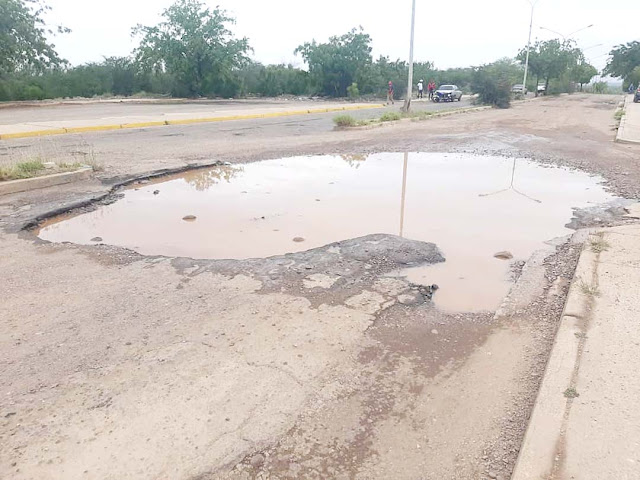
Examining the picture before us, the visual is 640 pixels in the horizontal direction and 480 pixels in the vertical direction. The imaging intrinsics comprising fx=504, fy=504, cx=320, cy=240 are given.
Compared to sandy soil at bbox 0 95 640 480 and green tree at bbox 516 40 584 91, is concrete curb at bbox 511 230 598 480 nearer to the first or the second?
sandy soil at bbox 0 95 640 480

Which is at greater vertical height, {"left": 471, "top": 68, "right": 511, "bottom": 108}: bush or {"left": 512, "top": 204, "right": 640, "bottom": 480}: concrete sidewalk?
{"left": 471, "top": 68, "right": 511, "bottom": 108}: bush

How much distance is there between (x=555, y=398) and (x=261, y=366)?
5.91 feet

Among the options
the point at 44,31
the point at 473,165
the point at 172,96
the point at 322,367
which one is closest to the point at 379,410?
the point at 322,367

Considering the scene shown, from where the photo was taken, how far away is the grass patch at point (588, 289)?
419 cm

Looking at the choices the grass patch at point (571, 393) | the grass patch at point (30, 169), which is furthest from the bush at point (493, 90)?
the grass patch at point (571, 393)

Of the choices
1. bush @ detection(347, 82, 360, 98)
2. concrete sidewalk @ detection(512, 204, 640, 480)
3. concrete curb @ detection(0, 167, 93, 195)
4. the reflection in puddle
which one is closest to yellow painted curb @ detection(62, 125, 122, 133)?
concrete curb @ detection(0, 167, 93, 195)

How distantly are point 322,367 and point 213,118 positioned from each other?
773 inches

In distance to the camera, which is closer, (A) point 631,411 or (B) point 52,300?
(A) point 631,411

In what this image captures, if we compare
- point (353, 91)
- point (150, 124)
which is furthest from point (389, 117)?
point (353, 91)

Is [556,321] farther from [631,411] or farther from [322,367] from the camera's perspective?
[322,367]

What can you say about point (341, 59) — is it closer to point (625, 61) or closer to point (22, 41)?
point (22, 41)

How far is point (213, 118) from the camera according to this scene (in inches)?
846

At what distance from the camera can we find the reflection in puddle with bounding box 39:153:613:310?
564 cm

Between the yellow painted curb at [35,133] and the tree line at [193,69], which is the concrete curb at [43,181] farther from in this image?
the tree line at [193,69]
